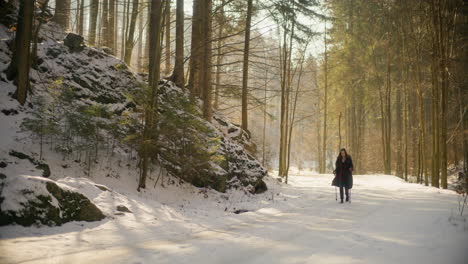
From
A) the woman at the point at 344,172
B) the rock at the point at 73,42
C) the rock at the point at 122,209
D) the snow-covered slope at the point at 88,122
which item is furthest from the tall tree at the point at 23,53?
the woman at the point at 344,172

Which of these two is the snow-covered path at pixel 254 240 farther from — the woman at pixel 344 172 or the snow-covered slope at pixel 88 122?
the snow-covered slope at pixel 88 122

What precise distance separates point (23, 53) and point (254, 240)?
900cm

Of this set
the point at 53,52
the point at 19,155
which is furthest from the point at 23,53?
the point at 19,155

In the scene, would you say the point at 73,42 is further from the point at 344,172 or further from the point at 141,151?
the point at 344,172

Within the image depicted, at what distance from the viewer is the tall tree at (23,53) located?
315 inches

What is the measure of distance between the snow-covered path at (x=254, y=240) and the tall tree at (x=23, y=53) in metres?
5.76

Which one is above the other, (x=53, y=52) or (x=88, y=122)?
(x=53, y=52)

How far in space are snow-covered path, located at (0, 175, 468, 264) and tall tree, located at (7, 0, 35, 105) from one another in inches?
227

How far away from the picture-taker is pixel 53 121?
729 cm

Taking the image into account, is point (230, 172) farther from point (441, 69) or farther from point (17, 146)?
point (441, 69)

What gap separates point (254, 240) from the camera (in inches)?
178

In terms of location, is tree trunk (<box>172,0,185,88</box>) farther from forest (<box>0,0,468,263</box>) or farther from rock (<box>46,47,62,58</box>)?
rock (<box>46,47,62,58</box>)

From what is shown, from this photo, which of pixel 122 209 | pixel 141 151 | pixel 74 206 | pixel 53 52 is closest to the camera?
pixel 74 206

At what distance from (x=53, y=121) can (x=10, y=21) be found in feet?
20.2
